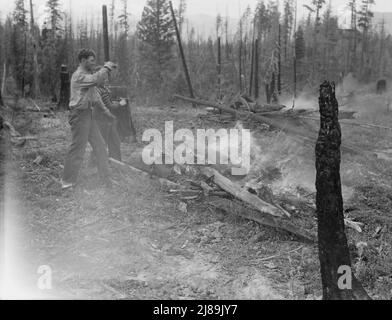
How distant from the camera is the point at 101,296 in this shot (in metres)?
4.38

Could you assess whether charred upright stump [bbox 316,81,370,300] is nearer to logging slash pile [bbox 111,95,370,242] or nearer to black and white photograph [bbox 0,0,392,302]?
black and white photograph [bbox 0,0,392,302]

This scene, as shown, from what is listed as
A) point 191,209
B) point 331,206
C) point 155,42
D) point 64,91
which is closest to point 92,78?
point 191,209

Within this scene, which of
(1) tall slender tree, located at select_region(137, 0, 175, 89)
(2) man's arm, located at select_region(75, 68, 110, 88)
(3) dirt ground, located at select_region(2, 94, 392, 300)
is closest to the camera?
(3) dirt ground, located at select_region(2, 94, 392, 300)

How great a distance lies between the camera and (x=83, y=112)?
730cm

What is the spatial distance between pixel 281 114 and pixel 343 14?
55943 mm

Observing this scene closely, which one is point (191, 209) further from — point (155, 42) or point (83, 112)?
point (155, 42)

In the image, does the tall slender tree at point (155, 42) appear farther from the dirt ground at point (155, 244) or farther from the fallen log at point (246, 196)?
the fallen log at point (246, 196)

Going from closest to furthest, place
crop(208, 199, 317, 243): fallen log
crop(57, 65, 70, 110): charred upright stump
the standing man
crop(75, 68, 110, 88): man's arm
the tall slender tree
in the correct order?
crop(208, 199, 317, 243): fallen log < crop(75, 68, 110, 88): man's arm < the standing man < crop(57, 65, 70, 110): charred upright stump < the tall slender tree

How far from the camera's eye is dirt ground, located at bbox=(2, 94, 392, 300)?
463 cm

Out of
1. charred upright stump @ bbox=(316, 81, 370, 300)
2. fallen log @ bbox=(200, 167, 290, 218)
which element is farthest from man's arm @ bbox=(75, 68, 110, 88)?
charred upright stump @ bbox=(316, 81, 370, 300)

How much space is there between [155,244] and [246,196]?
165 centimetres

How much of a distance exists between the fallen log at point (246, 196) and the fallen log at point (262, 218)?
0.08 meters

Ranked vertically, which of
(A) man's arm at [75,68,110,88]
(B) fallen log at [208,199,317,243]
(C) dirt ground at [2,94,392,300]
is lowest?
(C) dirt ground at [2,94,392,300]

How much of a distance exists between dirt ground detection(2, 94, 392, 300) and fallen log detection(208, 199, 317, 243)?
95mm
